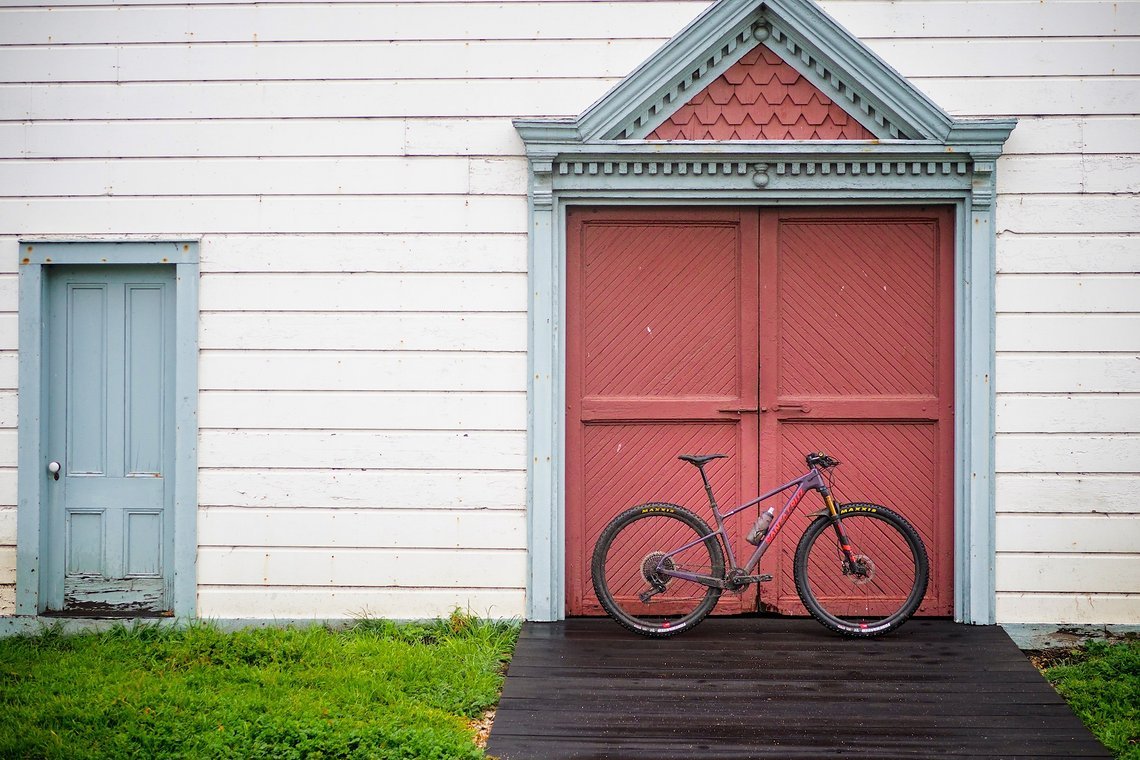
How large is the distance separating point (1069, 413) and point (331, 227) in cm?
457

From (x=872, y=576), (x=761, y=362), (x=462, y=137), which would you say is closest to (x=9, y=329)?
(x=462, y=137)

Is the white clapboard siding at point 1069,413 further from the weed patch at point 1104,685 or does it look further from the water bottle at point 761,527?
the water bottle at point 761,527

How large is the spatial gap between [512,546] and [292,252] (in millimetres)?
2242

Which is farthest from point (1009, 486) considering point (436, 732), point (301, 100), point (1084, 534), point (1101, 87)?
point (301, 100)

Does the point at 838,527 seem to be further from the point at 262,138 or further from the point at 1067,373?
the point at 262,138

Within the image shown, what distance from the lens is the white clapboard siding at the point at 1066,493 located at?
5.77 m

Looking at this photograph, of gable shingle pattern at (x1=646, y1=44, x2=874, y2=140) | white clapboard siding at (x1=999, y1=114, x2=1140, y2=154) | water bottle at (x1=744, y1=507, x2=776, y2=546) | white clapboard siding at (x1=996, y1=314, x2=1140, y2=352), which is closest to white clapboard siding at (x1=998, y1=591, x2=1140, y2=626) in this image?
white clapboard siding at (x1=996, y1=314, x2=1140, y2=352)

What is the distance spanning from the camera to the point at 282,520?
5938 mm

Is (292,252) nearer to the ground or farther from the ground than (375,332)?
farther from the ground

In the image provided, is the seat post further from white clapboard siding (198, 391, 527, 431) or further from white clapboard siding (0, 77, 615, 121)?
white clapboard siding (0, 77, 615, 121)

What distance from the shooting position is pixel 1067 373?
228 inches

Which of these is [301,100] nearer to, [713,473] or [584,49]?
[584,49]

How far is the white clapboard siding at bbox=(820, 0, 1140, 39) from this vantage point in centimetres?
577

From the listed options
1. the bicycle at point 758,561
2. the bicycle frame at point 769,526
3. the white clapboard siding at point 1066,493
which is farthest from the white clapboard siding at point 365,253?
the white clapboard siding at point 1066,493
